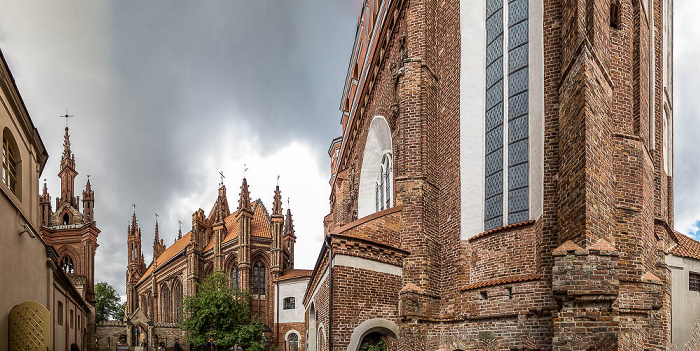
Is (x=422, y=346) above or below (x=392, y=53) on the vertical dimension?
below

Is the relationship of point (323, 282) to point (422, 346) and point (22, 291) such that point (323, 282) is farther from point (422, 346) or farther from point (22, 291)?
point (22, 291)

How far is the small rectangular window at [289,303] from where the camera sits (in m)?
44.9

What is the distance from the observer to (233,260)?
49125 mm

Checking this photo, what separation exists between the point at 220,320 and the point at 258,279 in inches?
276

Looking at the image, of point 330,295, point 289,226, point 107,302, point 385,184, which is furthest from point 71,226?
point 330,295

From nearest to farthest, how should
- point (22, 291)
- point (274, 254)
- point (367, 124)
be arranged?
point (22, 291), point (367, 124), point (274, 254)

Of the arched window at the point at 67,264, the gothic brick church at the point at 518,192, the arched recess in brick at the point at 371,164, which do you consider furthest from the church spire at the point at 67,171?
the gothic brick church at the point at 518,192

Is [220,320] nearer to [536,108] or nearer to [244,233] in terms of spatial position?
[244,233]

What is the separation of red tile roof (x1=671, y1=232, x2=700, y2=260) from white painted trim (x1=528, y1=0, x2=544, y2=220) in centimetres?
750

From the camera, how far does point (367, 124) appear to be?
965 inches

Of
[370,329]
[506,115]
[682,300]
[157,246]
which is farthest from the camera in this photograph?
[157,246]

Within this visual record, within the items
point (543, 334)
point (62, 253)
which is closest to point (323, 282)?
point (543, 334)

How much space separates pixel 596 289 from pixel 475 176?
5.21 metres

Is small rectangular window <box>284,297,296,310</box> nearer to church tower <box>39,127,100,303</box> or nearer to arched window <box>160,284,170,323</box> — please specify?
church tower <box>39,127,100,303</box>
